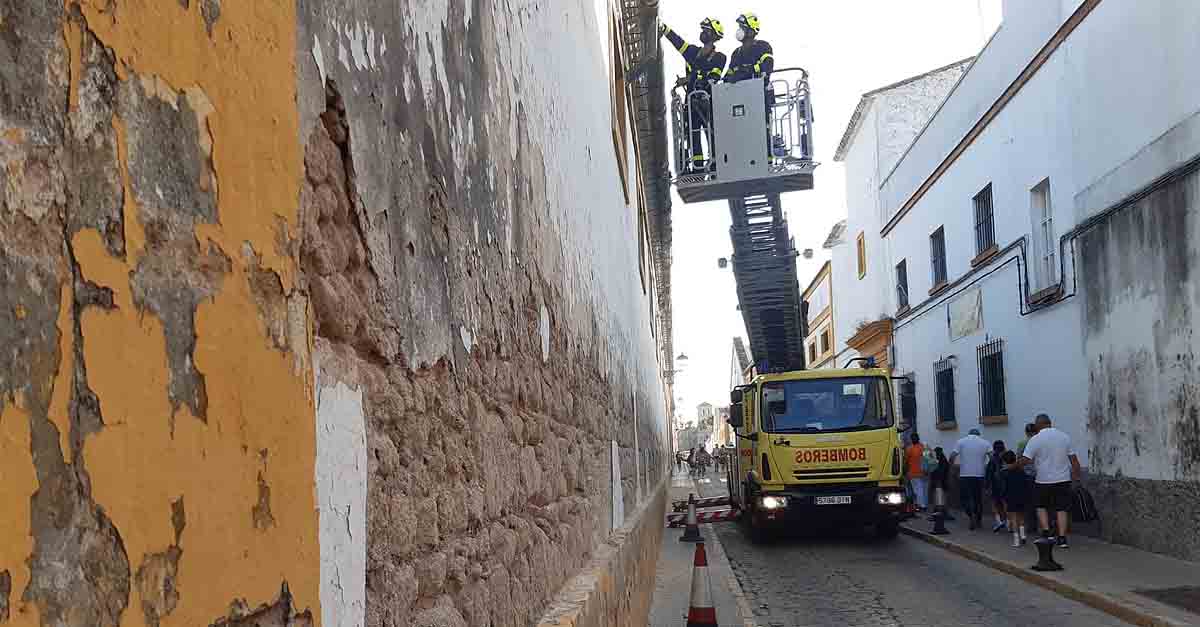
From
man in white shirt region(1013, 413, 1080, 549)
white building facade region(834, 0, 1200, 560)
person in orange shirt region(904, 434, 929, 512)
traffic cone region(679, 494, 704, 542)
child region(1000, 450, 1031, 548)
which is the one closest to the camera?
white building facade region(834, 0, 1200, 560)

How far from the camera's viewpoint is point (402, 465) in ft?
6.29

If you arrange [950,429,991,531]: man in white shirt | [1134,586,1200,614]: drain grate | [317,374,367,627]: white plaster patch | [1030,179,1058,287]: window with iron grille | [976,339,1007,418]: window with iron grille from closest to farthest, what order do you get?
[317,374,367,627]: white plaster patch → [1134,586,1200,614]: drain grate → [1030,179,1058,287]: window with iron grille → [950,429,991,531]: man in white shirt → [976,339,1007,418]: window with iron grille

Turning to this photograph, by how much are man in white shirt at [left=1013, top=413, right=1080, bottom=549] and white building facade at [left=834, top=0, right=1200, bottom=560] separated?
70 cm

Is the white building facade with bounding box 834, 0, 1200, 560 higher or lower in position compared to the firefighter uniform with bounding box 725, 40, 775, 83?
lower

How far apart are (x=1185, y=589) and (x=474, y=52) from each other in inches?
312

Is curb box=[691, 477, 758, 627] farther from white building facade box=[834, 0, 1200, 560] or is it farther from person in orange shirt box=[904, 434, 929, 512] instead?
white building facade box=[834, 0, 1200, 560]

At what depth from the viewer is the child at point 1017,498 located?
465 inches

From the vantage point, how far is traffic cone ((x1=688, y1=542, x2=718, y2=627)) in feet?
17.2

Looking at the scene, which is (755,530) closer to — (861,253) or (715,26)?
(715,26)

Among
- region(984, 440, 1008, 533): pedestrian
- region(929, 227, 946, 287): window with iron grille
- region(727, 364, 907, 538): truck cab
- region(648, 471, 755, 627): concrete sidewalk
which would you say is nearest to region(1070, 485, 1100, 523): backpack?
region(984, 440, 1008, 533): pedestrian

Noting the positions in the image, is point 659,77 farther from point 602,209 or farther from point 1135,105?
point 602,209

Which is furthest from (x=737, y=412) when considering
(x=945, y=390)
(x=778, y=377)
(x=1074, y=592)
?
(x=1074, y=592)

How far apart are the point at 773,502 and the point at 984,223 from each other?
6.29 metres

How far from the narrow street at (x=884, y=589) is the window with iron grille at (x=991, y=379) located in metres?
3.17
